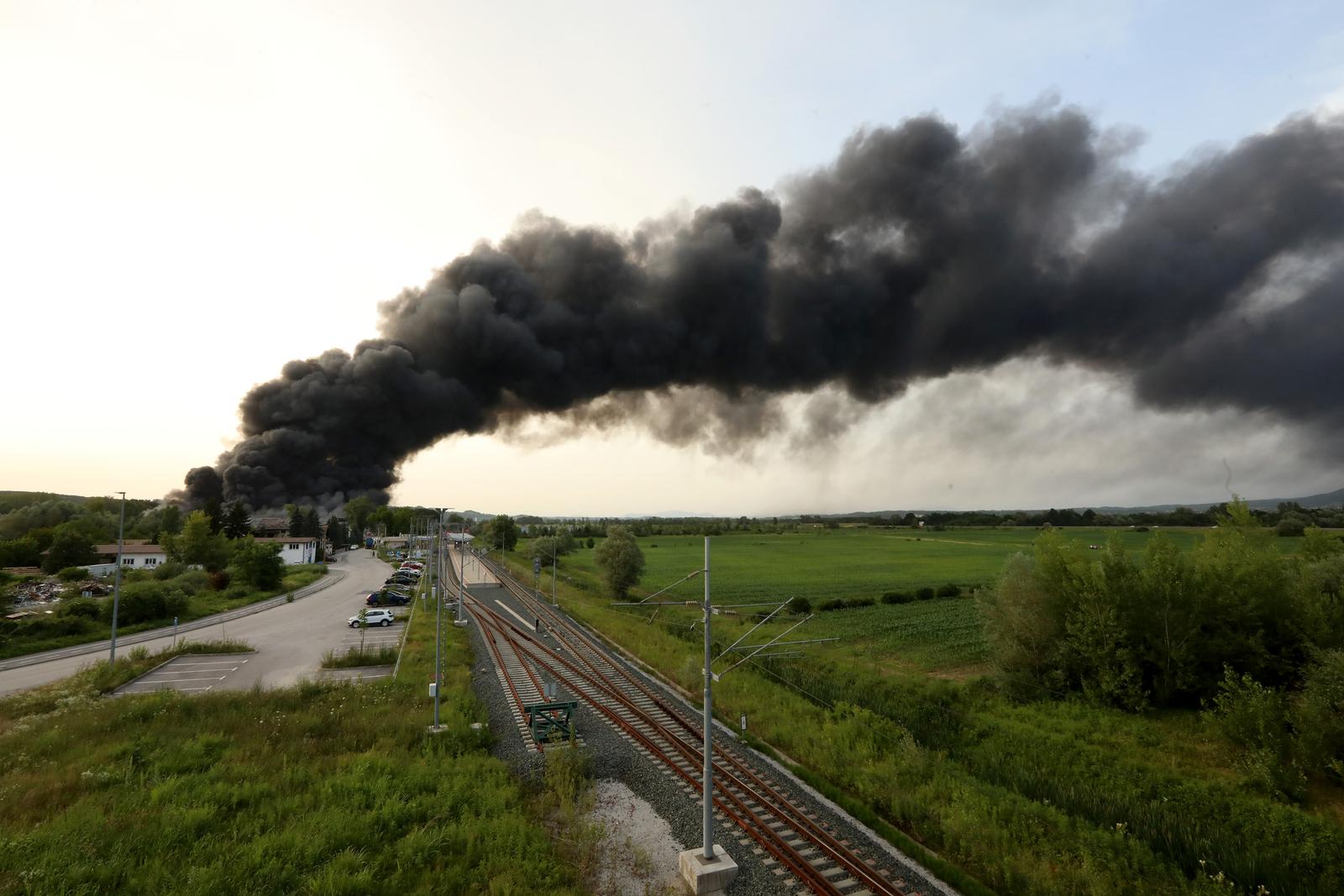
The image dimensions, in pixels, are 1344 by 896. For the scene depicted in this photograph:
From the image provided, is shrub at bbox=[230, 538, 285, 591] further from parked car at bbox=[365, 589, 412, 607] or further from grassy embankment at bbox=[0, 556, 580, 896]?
grassy embankment at bbox=[0, 556, 580, 896]

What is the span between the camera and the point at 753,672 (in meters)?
26.0

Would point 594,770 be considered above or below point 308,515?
below

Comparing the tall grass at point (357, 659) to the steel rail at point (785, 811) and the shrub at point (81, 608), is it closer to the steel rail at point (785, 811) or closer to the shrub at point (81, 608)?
the steel rail at point (785, 811)

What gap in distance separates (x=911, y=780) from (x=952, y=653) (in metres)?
18.4

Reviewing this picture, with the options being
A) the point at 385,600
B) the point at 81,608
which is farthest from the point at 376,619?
the point at 81,608

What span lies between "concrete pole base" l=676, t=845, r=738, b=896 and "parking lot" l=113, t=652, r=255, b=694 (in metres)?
23.1

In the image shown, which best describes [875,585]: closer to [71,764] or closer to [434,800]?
[434,800]

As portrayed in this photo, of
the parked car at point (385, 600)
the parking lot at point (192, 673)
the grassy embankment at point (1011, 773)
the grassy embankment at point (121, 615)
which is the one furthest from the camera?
the parked car at point (385, 600)

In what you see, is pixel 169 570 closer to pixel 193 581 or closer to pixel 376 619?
Result: pixel 193 581

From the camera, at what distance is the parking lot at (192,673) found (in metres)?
24.0

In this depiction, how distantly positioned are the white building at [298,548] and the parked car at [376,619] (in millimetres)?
49663

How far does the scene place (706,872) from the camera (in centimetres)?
1044

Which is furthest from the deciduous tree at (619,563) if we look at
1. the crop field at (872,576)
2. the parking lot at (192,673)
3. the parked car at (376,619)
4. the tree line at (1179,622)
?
the tree line at (1179,622)

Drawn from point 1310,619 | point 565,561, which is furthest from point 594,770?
point 565,561
